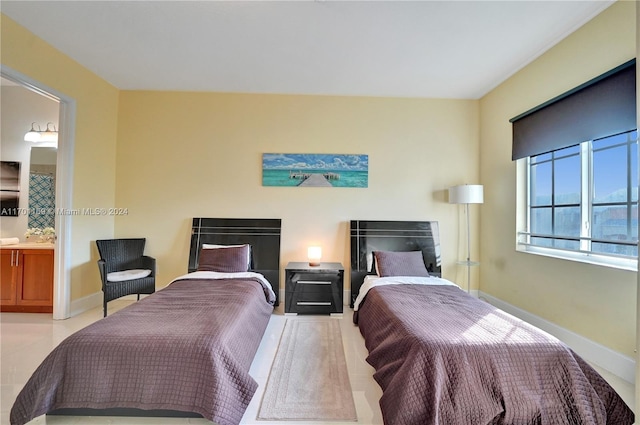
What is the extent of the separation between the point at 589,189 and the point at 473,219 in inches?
59.2

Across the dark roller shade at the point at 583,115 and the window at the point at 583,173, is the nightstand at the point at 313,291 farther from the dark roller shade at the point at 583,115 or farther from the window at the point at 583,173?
the dark roller shade at the point at 583,115

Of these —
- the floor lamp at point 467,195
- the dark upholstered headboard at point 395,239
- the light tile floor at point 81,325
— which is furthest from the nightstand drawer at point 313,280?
the floor lamp at point 467,195

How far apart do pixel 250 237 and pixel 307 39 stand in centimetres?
245

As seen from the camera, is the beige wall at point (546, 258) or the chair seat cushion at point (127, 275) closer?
the beige wall at point (546, 258)

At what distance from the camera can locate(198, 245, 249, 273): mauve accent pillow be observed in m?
3.41

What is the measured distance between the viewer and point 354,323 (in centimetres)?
319

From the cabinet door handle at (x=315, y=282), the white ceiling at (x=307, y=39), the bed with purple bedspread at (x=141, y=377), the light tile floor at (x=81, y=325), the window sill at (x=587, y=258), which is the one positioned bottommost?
the light tile floor at (x=81, y=325)

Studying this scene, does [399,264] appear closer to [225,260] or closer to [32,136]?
[225,260]

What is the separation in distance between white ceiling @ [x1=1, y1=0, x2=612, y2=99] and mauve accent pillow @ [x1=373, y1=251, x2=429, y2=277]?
7.15 ft

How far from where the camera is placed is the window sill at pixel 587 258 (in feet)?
7.33

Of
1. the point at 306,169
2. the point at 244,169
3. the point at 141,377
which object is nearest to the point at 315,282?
the point at 306,169

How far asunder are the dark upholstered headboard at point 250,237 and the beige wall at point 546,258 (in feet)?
9.43

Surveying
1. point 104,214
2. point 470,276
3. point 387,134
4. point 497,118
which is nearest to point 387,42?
point 387,134

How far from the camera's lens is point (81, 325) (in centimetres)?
309
